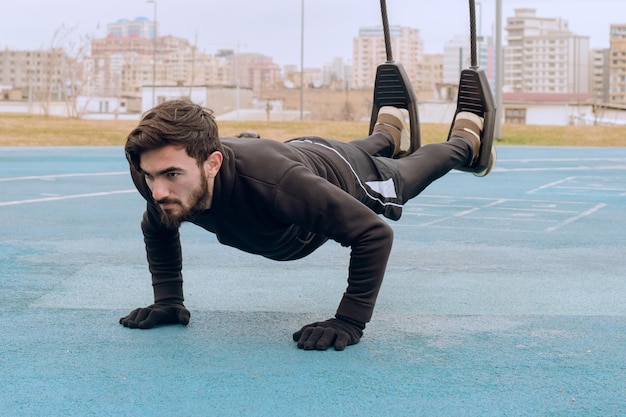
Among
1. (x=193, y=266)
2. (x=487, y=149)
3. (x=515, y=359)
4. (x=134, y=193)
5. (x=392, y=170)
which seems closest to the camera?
(x=515, y=359)

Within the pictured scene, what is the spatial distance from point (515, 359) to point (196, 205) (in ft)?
4.46

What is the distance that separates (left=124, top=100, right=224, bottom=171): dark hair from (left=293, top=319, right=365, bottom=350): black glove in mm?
887

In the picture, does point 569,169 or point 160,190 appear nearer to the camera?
point 160,190

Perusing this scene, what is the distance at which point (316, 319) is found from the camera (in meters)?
4.46

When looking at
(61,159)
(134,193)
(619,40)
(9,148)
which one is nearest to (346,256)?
(134,193)

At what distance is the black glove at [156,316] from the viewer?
13.9 feet

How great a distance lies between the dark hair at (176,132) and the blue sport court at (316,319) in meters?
0.81

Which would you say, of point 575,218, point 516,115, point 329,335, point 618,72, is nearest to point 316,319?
point 329,335

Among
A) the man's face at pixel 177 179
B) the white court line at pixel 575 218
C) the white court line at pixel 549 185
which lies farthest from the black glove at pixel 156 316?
the white court line at pixel 549 185

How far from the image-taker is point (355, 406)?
10.2 ft

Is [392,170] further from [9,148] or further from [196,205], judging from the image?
[9,148]

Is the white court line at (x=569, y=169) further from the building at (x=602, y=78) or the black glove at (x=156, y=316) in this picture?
the building at (x=602, y=78)

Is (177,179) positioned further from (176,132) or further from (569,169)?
(569,169)

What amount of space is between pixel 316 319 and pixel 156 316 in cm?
73
